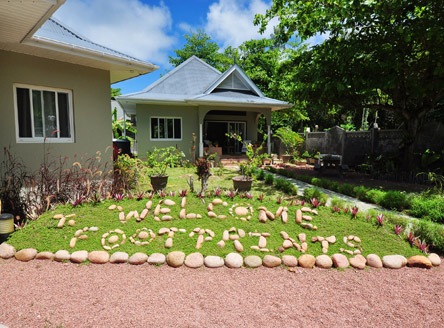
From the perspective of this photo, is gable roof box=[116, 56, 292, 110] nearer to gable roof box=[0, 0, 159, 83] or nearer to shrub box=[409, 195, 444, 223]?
gable roof box=[0, 0, 159, 83]

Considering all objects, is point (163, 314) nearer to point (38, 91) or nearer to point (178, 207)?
point (178, 207)

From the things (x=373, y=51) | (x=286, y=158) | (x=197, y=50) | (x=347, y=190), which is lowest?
(x=347, y=190)

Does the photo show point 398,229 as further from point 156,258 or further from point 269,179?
point 269,179

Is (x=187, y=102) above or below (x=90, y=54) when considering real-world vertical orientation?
above

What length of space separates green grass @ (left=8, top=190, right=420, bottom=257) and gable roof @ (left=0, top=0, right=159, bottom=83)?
10.8 feet

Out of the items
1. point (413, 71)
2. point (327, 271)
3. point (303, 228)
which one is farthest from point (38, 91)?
point (413, 71)

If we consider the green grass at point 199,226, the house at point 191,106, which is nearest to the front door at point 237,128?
the house at point 191,106

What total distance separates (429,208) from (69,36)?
9.28 meters

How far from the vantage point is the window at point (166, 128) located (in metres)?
14.2

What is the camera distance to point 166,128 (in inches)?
568

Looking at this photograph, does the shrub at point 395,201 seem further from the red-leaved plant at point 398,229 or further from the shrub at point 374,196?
the red-leaved plant at point 398,229

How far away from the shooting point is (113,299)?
9.25 ft

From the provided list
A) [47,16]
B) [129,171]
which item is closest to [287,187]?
[129,171]

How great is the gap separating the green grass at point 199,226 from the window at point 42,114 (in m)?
2.53
